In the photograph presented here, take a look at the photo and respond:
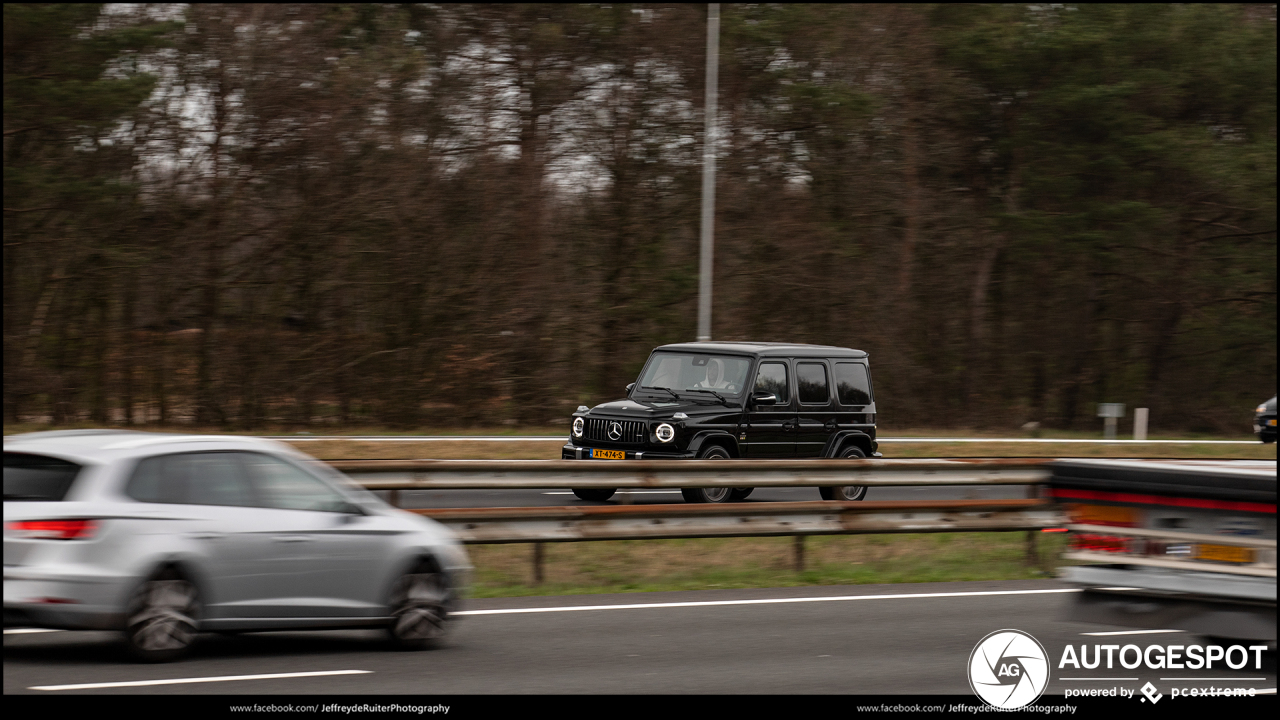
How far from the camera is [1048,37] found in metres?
34.9

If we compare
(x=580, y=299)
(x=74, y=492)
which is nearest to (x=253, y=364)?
(x=580, y=299)

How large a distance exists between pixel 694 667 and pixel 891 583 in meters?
4.79

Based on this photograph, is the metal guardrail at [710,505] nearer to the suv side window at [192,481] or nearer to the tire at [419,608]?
the tire at [419,608]

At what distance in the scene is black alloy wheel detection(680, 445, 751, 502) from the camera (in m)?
15.9

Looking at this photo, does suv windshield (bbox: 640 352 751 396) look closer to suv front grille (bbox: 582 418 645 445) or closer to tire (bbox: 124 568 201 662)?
suv front grille (bbox: 582 418 645 445)

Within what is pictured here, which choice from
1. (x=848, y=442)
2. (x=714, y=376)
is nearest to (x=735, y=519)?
(x=714, y=376)

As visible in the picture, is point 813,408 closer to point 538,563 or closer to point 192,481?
point 538,563

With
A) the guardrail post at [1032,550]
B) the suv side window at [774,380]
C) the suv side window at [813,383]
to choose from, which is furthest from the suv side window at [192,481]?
the suv side window at [813,383]

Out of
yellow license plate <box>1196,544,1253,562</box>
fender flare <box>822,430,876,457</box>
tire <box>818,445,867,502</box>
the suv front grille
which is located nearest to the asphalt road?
yellow license plate <box>1196,544,1253,562</box>

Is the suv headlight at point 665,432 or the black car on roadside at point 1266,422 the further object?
the black car on roadside at point 1266,422

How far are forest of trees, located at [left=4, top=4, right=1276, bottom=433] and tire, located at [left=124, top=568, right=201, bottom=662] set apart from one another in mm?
19425

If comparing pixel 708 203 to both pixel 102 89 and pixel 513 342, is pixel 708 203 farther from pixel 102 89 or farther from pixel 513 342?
pixel 102 89

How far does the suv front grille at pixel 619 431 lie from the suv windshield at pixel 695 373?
0.98 metres

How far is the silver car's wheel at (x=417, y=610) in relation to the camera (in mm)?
8789
